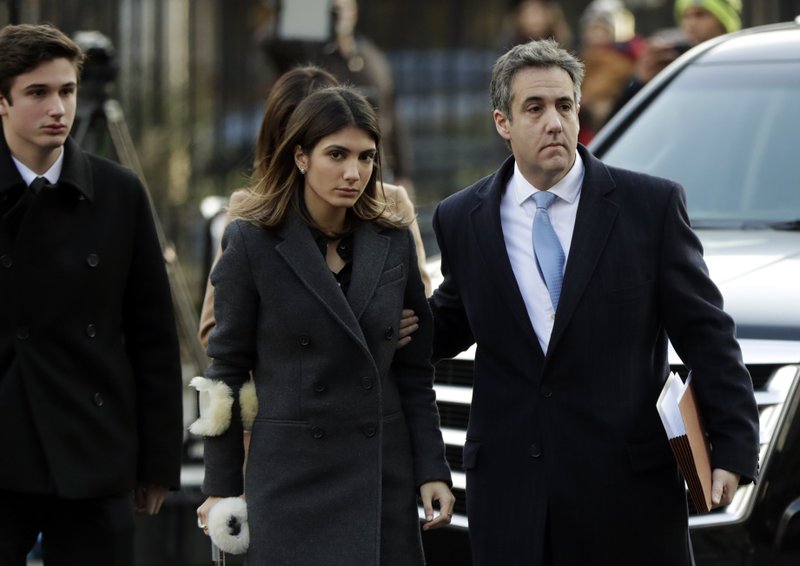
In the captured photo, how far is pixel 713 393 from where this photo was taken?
4.27m

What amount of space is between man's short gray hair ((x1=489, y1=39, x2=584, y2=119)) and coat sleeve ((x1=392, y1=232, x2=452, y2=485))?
1.54 feet

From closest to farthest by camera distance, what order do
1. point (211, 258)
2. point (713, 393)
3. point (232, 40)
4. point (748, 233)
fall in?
point (713, 393) < point (748, 233) < point (211, 258) < point (232, 40)

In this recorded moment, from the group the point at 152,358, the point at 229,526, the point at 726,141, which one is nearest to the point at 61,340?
the point at 152,358

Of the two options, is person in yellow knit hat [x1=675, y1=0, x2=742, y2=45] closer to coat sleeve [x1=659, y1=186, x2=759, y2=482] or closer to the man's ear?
the man's ear

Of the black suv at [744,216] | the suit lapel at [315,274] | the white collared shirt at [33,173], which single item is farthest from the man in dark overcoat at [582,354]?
the white collared shirt at [33,173]

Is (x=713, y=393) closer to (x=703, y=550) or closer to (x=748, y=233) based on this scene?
(x=703, y=550)

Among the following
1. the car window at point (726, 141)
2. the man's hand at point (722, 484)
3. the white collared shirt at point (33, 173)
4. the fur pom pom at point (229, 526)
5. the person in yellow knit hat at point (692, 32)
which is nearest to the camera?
the man's hand at point (722, 484)

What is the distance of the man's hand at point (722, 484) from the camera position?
4.23 meters

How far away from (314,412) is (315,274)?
0.36m

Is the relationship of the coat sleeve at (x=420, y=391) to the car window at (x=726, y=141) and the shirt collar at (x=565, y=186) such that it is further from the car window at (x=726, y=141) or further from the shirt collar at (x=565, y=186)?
the car window at (x=726, y=141)

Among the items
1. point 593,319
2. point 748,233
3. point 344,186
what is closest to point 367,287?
point 344,186

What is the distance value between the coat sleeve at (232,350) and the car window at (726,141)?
2.20 meters

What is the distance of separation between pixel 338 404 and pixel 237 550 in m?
0.46

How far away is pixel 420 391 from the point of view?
14.9ft
